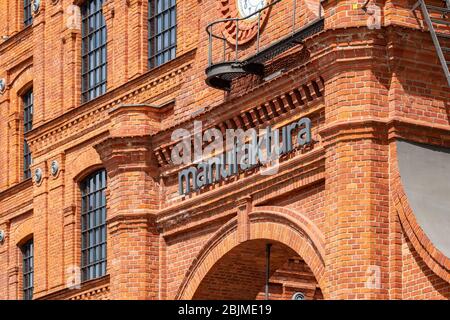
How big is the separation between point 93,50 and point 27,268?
666 cm

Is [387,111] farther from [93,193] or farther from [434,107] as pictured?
[93,193]

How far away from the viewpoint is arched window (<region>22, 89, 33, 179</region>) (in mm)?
52531

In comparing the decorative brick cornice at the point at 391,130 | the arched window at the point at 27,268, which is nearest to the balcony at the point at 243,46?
the decorative brick cornice at the point at 391,130

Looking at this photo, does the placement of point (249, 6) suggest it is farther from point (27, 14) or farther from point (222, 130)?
point (27, 14)

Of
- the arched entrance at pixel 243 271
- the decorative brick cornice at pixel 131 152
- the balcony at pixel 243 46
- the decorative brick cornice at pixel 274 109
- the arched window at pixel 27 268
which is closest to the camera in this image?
the decorative brick cornice at pixel 274 109

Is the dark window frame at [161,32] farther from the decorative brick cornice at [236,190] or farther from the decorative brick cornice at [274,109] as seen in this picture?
the decorative brick cornice at [236,190]

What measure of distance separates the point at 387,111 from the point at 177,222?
8.14 meters

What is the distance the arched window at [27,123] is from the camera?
172 feet

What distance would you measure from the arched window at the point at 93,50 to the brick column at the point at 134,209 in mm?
5105

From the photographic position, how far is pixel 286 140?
125 ft

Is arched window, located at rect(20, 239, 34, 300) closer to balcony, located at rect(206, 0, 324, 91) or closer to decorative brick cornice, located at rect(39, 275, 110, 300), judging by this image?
decorative brick cornice, located at rect(39, 275, 110, 300)

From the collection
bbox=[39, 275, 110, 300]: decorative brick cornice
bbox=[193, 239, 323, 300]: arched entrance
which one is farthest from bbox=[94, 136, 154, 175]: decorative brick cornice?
bbox=[39, 275, 110, 300]: decorative brick cornice

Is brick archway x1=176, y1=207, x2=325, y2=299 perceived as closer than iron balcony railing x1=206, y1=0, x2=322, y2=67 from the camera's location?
Yes

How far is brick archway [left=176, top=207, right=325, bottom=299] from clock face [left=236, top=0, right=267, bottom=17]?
4.26 m
